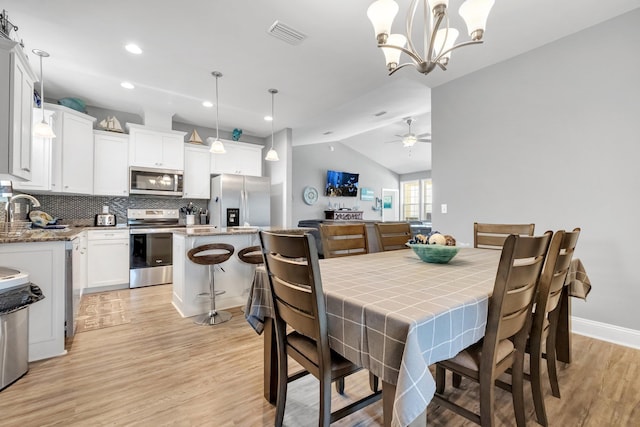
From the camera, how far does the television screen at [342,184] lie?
29.0 ft

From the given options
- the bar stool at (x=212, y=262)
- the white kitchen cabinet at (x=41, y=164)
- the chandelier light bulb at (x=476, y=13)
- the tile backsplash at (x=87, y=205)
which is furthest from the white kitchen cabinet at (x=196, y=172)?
the chandelier light bulb at (x=476, y=13)

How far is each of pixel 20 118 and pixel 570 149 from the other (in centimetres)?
478

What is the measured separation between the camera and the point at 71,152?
3812mm

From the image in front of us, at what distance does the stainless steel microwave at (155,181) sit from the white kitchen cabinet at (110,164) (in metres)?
0.11

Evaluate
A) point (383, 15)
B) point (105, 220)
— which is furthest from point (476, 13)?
point (105, 220)

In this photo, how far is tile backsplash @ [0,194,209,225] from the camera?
4.11m

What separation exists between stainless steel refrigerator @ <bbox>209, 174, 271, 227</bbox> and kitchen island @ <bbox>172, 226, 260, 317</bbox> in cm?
161

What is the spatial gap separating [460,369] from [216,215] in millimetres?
4572

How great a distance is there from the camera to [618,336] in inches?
95.4

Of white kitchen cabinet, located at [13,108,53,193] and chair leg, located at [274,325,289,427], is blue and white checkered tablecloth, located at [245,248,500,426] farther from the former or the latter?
white kitchen cabinet, located at [13,108,53,193]

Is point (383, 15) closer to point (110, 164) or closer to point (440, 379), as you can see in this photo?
point (440, 379)

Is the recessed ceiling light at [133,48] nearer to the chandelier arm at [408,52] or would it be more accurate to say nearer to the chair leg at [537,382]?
the chandelier arm at [408,52]

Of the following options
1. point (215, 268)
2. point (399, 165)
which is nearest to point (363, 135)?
point (399, 165)

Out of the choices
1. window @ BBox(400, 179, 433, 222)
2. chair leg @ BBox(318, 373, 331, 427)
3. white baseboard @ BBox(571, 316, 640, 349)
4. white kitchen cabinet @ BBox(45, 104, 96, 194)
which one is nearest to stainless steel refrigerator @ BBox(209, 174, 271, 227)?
white kitchen cabinet @ BBox(45, 104, 96, 194)
